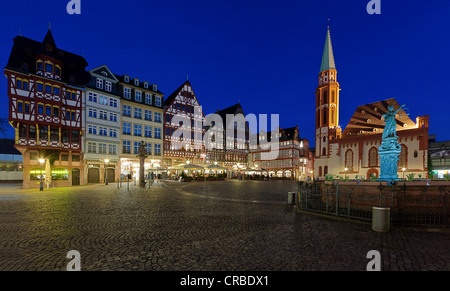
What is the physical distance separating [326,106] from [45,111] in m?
50.2

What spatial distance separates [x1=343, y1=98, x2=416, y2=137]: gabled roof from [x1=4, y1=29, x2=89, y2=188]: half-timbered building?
47463 mm

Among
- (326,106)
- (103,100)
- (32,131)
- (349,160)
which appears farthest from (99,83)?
(349,160)

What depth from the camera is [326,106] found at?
51312 mm

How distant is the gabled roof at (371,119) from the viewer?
41206mm

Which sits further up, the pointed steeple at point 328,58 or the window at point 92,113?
the pointed steeple at point 328,58

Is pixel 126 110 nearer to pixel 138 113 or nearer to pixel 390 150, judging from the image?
pixel 138 113

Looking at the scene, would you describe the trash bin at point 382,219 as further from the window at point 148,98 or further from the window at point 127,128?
the window at point 148,98

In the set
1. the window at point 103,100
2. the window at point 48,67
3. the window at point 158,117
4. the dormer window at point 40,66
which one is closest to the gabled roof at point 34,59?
the dormer window at point 40,66

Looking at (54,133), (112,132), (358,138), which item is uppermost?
(112,132)

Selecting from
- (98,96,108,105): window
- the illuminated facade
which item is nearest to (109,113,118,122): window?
(98,96,108,105): window

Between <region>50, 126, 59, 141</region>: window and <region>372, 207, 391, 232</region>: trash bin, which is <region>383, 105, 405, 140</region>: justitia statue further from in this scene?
<region>50, 126, 59, 141</region>: window

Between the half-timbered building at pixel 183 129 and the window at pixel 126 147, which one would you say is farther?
the half-timbered building at pixel 183 129

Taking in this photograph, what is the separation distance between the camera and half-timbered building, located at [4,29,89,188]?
25.1 metres

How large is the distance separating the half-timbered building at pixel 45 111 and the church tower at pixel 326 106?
45515 millimetres
